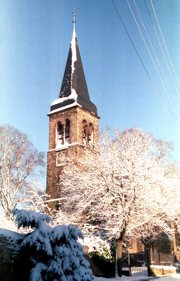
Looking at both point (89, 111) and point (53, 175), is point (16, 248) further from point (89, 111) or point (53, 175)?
point (89, 111)

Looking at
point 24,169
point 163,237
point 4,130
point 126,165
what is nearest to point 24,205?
point 24,169

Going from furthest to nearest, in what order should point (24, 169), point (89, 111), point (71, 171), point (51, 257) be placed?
point (89, 111) → point (24, 169) → point (71, 171) → point (51, 257)

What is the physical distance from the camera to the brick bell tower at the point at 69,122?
33.1 meters

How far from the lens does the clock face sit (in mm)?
33188

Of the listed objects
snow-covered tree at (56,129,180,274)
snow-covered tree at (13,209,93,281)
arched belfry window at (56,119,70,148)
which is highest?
arched belfry window at (56,119,70,148)

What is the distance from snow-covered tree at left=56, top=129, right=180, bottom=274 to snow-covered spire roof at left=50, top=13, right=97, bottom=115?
505 inches

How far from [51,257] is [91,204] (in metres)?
14.9

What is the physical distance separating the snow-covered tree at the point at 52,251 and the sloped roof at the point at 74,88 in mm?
27135

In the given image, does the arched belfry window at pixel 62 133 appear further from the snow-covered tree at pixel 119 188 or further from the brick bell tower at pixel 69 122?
the snow-covered tree at pixel 119 188

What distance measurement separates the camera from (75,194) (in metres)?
24.2

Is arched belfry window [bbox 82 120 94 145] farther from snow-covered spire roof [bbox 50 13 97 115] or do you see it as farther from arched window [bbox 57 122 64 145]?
arched window [bbox 57 122 64 145]

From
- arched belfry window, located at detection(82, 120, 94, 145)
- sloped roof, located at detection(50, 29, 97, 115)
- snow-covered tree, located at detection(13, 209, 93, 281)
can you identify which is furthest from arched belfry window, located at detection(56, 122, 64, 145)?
snow-covered tree, located at detection(13, 209, 93, 281)

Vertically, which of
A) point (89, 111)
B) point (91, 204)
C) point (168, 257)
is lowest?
point (168, 257)

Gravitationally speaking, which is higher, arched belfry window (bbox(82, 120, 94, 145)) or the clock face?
arched belfry window (bbox(82, 120, 94, 145))
